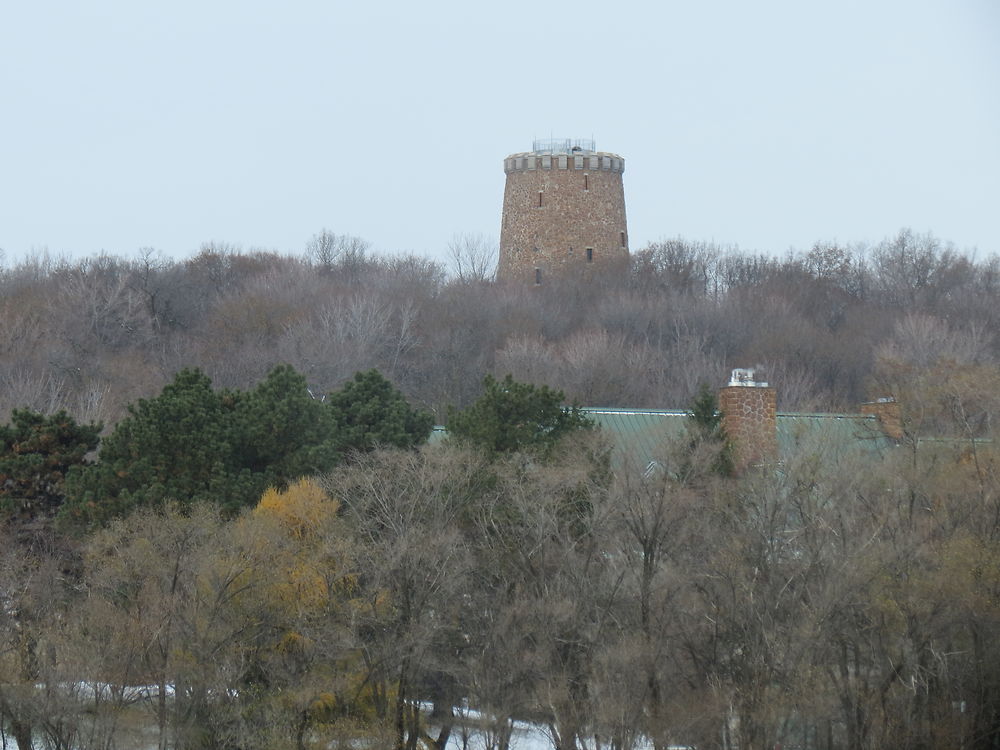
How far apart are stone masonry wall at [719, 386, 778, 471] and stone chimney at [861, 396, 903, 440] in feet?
6.69

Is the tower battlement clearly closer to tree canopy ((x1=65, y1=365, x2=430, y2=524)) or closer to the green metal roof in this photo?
the green metal roof

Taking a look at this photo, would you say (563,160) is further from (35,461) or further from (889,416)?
(35,461)

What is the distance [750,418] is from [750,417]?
0.04 meters

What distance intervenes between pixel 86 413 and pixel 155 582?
78.1 feet

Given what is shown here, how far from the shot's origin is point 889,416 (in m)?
38.1

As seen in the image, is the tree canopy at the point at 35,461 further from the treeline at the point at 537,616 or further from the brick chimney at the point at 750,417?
the brick chimney at the point at 750,417

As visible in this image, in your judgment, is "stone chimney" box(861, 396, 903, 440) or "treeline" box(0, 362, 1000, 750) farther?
"stone chimney" box(861, 396, 903, 440)

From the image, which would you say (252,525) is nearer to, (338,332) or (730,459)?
(730,459)

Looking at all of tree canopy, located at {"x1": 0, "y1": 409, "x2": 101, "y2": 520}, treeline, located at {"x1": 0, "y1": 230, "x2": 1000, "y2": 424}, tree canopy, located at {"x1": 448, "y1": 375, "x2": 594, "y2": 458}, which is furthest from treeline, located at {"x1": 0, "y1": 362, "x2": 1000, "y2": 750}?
treeline, located at {"x1": 0, "y1": 230, "x2": 1000, "y2": 424}

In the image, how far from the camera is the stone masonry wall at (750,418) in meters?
38.2

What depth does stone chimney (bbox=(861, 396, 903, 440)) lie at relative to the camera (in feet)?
124

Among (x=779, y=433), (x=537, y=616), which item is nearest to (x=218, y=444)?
(x=537, y=616)

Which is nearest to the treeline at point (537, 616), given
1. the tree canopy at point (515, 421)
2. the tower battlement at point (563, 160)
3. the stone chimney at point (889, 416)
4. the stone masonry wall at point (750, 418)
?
the tree canopy at point (515, 421)

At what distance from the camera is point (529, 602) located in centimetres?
3094
